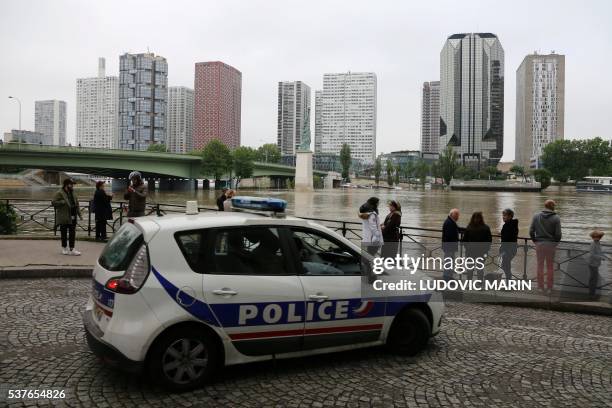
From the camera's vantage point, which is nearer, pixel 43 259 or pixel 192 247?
pixel 192 247

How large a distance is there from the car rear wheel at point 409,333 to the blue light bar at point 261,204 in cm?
183

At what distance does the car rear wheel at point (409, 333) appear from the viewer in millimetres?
5770

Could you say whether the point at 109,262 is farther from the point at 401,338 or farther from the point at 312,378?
the point at 401,338

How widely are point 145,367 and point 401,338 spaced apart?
2.80 metres

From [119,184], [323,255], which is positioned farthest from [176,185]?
[323,255]

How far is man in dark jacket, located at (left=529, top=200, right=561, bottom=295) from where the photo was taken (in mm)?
9617

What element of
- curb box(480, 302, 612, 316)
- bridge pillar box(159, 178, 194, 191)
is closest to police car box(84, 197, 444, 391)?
curb box(480, 302, 612, 316)

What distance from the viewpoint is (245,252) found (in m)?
5.03

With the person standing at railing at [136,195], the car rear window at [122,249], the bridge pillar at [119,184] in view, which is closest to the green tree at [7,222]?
the person standing at railing at [136,195]

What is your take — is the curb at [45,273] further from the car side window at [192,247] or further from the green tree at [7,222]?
the green tree at [7,222]

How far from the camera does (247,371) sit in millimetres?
5188

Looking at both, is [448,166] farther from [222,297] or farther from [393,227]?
[222,297]

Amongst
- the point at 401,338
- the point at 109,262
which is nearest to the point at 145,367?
the point at 109,262

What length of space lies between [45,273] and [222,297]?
21.3 feet
